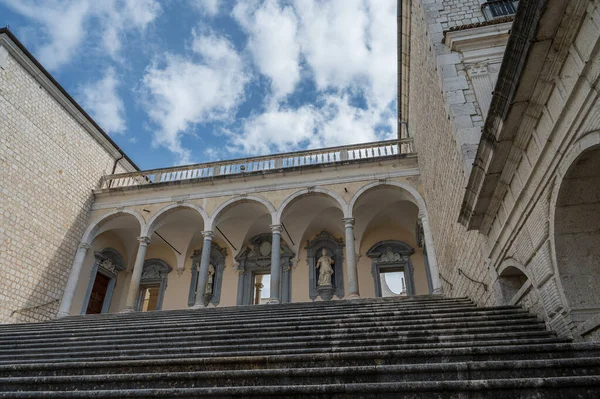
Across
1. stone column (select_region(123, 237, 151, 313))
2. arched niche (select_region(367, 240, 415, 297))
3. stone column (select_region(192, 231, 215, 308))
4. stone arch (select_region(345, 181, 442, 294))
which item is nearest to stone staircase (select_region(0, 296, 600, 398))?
stone arch (select_region(345, 181, 442, 294))

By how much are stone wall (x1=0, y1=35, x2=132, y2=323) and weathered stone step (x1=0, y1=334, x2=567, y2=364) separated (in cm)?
634

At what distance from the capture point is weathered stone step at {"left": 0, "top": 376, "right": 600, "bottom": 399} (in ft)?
7.64

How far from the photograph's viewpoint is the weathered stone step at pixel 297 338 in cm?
400

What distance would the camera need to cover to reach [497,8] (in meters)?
7.54

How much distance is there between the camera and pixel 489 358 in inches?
132

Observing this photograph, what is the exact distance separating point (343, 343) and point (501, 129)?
9.38ft

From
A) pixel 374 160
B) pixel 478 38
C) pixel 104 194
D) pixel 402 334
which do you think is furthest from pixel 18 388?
pixel 104 194

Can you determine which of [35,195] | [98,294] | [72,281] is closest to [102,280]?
[98,294]

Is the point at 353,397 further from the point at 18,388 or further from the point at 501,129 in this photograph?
the point at 18,388

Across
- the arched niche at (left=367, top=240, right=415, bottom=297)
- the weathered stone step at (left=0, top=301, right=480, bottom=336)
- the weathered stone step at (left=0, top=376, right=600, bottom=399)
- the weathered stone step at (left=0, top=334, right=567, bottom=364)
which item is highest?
the arched niche at (left=367, top=240, right=415, bottom=297)

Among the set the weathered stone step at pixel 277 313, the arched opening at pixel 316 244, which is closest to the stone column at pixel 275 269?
the arched opening at pixel 316 244

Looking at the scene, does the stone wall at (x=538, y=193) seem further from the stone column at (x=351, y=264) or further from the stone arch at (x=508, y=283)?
the stone column at (x=351, y=264)

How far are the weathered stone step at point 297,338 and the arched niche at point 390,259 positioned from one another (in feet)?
27.6

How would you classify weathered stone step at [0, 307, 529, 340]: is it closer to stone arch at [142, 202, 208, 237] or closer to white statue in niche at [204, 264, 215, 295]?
stone arch at [142, 202, 208, 237]
